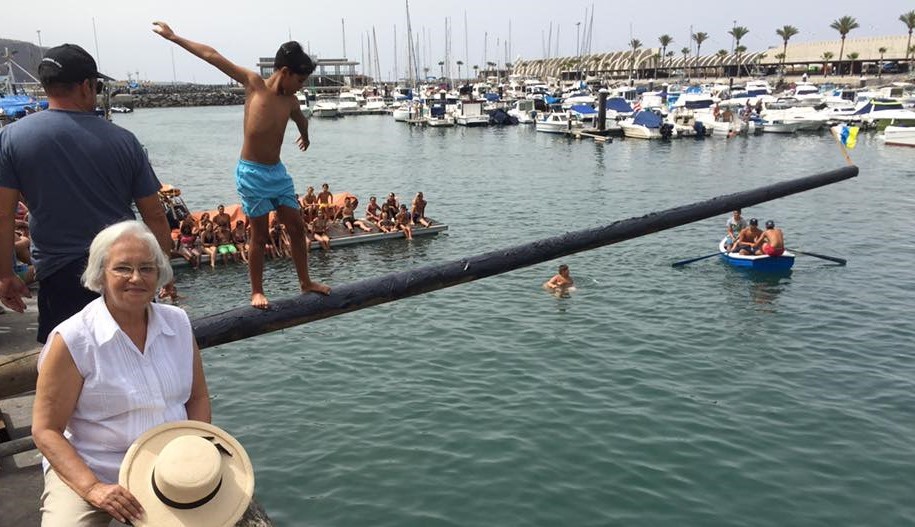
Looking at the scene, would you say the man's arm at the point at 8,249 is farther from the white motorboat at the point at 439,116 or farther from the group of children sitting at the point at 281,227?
the white motorboat at the point at 439,116

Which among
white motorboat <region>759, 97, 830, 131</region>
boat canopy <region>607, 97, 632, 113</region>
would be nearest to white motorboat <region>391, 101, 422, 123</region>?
boat canopy <region>607, 97, 632, 113</region>

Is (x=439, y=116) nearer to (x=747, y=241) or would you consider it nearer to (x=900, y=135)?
(x=900, y=135)

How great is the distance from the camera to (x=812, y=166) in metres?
45.0

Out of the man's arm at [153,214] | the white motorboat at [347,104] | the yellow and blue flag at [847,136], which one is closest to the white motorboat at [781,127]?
the yellow and blue flag at [847,136]

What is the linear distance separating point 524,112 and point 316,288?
264 ft

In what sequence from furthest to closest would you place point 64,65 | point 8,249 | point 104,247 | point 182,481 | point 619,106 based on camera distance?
point 619,106
point 8,249
point 64,65
point 104,247
point 182,481

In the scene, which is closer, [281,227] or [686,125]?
[281,227]

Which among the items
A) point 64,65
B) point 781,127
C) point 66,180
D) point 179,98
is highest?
point 179,98

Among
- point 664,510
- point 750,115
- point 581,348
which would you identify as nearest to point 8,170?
point 664,510

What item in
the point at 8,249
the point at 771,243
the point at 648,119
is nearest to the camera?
the point at 8,249

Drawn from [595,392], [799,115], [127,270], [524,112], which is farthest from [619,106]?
[127,270]

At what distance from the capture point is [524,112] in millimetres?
82562

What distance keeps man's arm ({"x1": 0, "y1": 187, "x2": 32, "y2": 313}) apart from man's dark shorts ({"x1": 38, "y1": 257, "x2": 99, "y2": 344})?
0.17m

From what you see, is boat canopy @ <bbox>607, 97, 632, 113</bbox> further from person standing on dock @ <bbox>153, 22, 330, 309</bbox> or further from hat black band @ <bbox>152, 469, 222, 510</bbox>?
hat black band @ <bbox>152, 469, 222, 510</bbox>
